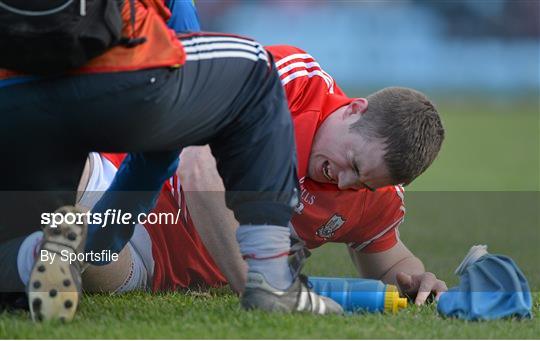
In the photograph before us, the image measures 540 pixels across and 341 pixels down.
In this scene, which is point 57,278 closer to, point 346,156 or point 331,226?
point 346,156

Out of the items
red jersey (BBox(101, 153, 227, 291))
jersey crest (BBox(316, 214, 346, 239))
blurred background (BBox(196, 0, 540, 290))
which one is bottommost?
blurred background (BBox(196, 0, 540, 290))

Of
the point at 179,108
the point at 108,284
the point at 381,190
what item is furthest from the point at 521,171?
the point at 179,108

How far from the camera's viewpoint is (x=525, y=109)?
19.6m

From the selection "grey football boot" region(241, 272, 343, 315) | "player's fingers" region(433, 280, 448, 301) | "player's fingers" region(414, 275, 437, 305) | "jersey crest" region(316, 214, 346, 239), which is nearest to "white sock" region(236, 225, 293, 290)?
"grey football boot" region(241, 272, 343, 315)

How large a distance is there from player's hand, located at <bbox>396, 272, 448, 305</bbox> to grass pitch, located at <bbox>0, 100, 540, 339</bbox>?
134 mm

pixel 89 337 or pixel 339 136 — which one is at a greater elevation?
pixel 339 136

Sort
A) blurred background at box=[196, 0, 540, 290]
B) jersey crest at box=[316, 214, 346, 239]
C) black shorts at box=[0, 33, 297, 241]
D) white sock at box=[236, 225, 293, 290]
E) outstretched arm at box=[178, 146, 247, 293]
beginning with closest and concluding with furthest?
black shorts at box=[0, 33, 297, 241], white sock at box=[236, 225, 293, 290], outstretched arm at box=[178, 146, 247, 293], jersey crest at box=[316, 214, 346, 239], blurred background at box=[196, 0, 540, 290]

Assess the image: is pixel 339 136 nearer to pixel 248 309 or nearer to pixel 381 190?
pixel 381 190

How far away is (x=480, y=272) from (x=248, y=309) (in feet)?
2.52

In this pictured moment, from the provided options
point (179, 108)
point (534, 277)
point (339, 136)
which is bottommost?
point (534, 277)

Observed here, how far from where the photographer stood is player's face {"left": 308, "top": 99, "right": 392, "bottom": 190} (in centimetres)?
353

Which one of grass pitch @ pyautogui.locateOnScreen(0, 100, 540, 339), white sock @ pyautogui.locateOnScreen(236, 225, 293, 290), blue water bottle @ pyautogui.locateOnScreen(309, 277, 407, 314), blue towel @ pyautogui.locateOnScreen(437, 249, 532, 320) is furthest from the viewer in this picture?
blue water bottle @ pyautogui.locateOnScreen(309, 277, 407, 314)

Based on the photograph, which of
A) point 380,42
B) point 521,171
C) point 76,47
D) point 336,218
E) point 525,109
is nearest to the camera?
point 76,47

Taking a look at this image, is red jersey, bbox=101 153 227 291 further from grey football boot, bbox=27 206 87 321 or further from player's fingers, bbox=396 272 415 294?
grey football boot, bbox=27 206 87 321
